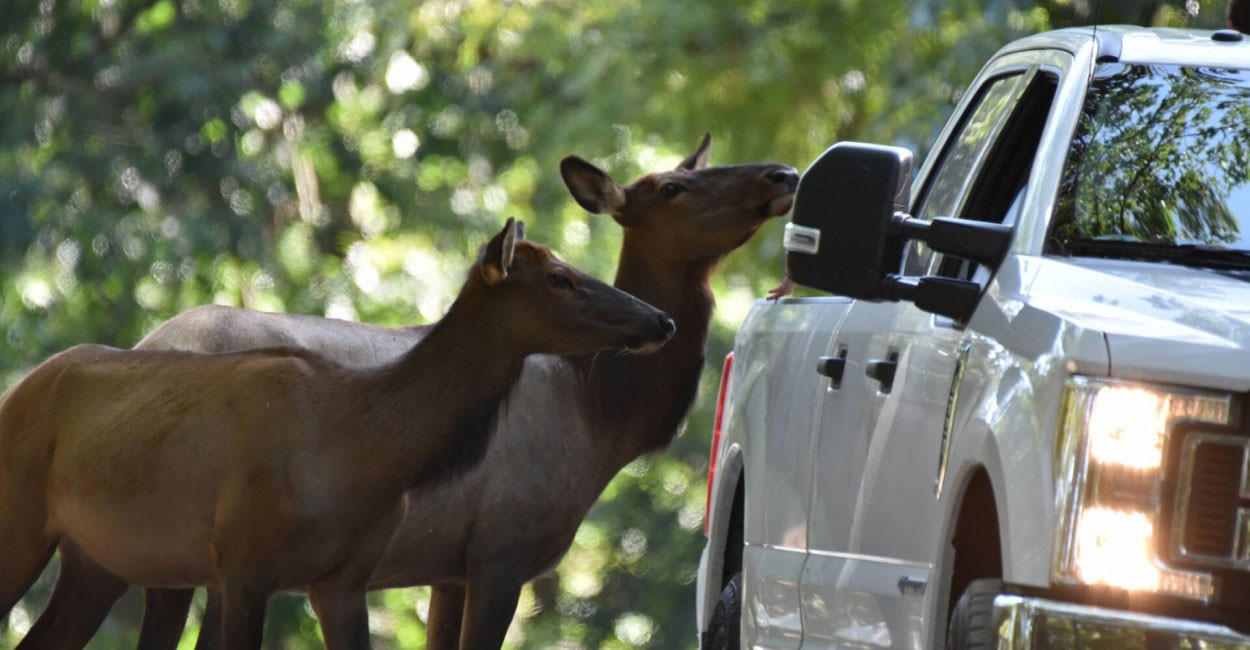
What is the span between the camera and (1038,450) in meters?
4.38

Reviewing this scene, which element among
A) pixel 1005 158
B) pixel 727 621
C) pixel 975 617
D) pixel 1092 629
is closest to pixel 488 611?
pixel 727 621

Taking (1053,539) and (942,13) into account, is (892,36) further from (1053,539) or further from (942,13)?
(1053,539)

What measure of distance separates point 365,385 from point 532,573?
1715 millimetres

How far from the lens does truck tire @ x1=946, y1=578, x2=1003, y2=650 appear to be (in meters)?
4.55

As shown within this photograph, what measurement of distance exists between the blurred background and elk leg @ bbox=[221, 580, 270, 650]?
375 inches

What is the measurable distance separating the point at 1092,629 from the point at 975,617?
1.62 ft

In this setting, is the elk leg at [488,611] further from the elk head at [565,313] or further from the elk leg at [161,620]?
the elk head at [565,313]

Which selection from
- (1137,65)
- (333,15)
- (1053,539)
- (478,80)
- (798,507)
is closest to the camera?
(1053,539)

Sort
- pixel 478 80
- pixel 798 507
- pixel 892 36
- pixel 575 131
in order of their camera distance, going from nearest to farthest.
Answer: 1. pixel 798 507
2. pixel 892 36
3. pixel 575 131
4. pixel 478 80

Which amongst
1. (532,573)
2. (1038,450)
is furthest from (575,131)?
(1038,450)

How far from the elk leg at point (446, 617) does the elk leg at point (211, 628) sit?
109 centimetres

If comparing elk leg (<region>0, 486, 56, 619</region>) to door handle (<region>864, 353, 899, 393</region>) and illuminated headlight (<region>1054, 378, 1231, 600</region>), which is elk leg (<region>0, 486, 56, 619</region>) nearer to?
door handle (<region>864, 353, 899, 393</region>)

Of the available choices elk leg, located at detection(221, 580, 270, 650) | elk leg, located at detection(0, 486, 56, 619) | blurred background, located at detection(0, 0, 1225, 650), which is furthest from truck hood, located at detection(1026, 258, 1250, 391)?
blurred background, located at detection(0, 0, 1225, 650)

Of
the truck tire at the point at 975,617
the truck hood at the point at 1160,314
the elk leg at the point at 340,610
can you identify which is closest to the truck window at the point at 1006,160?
the truck hood at the point at 1160,314
